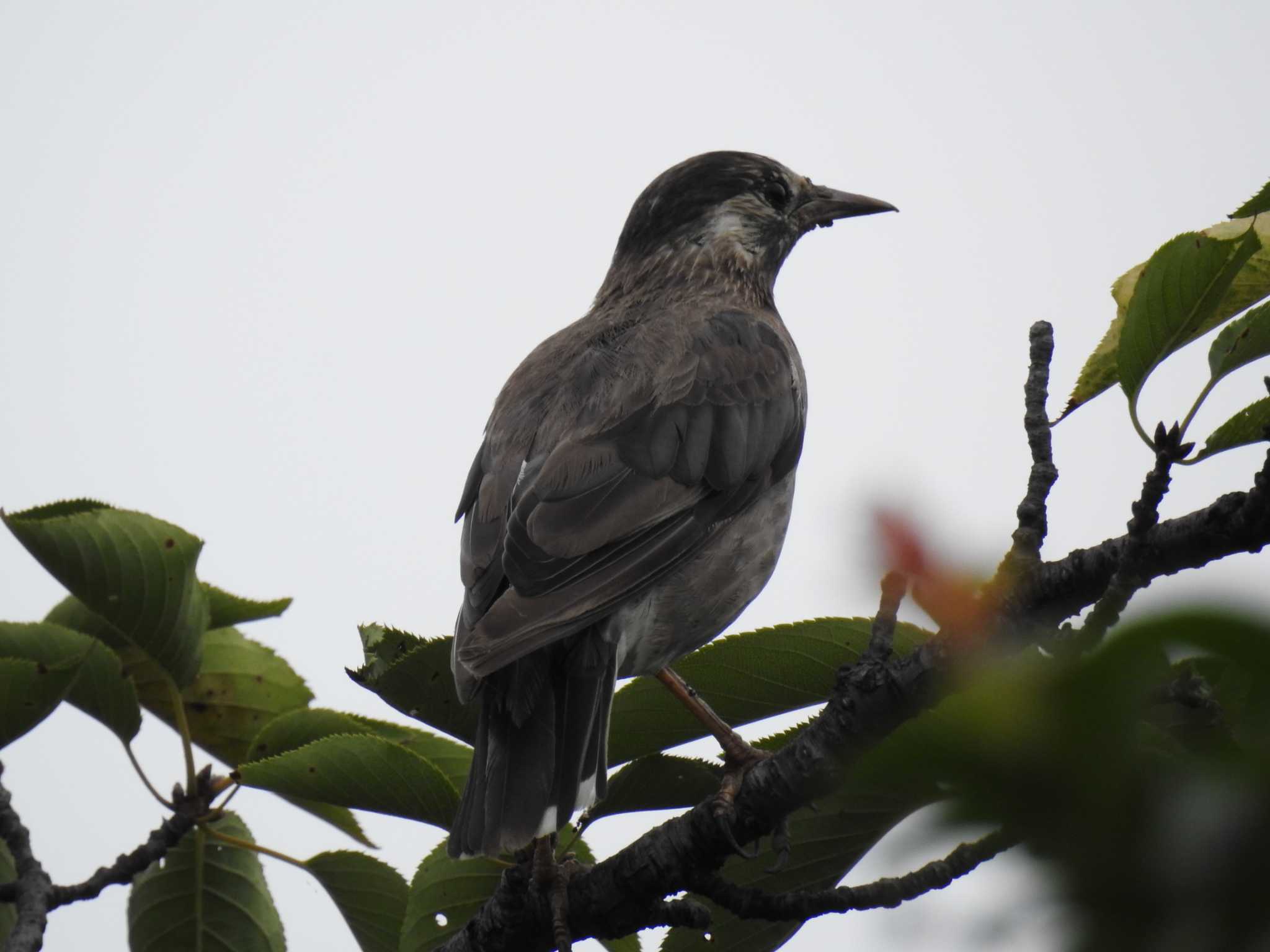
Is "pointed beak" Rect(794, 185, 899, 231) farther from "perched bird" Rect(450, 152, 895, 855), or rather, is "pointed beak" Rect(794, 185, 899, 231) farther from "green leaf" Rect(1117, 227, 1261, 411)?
"green leaf" Rect(1117, 227, 1261, 411)

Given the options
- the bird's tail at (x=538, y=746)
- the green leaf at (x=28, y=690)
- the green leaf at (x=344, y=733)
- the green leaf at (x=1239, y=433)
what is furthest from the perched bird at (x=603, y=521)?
the green leaf at (x=1239, y=433)

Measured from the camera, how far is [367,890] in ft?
13.5

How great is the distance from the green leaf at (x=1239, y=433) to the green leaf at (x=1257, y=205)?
40 centimetres

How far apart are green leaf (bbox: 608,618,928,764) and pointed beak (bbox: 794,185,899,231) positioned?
4.20 metres

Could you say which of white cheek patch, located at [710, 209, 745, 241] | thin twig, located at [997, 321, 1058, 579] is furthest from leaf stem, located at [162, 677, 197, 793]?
white cheek patch, located at [710, 209, 745, 241]

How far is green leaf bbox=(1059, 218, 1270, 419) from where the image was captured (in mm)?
2811

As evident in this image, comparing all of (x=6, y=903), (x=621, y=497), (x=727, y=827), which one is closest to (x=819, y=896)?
(x=727, y=827)

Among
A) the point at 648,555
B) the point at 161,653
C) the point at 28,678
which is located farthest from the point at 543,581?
the point at 28,678

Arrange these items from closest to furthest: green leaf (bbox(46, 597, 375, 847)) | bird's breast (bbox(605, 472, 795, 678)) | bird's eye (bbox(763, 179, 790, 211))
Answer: green leaf (bbox(46, 597, 375, 847)), bird's breast (bbox(605, 472, 795, 678)), bird's eye (bbox(763, 179, 790, 211))

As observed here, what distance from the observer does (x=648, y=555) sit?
177 inches

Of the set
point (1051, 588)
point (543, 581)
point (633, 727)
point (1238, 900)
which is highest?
point (543, 581)

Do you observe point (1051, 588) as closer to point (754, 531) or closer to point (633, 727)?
point (633, 727)

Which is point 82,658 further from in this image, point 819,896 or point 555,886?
point 819,896

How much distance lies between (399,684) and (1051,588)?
1943 mm
